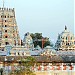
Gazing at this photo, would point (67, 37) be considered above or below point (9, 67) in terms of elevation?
above

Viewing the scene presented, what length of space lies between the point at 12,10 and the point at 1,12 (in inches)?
55.8

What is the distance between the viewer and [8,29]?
129 ft

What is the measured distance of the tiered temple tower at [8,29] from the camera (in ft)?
128

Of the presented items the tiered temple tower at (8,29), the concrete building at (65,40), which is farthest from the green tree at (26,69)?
the concrete building at (65,40)

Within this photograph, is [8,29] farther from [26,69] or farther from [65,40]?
[26,69]

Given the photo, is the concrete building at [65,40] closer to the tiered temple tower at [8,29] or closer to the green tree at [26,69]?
the tiered temple tower at [8,29]

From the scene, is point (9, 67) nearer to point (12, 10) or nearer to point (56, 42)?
point (12, 10)

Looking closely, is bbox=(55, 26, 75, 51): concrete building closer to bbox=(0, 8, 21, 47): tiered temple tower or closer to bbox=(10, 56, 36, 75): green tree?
bbox=(0, 8, 21, 47): tiered temple tower

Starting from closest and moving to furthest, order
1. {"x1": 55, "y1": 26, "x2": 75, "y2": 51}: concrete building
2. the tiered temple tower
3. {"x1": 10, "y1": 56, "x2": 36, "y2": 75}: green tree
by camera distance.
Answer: {"x1": 10, "y1": 56, "x2": 36, "y2": 75}: green tree, the tiered temple tower, {"x1": 55, "y1": 26, "x2": 75, "y2": 51}: concrete building

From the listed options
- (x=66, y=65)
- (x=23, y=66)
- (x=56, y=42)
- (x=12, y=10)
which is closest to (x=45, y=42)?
(x=56, y=42)

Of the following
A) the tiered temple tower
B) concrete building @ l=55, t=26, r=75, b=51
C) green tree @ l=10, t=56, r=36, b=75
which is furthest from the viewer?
concrete building @ l=55, t=26, r=75, b=51

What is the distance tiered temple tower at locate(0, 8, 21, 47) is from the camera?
128ft

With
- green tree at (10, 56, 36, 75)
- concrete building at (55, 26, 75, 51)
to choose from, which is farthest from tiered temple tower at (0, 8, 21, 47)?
green tree at (10, 56, 36, 75)

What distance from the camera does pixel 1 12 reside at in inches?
1583
